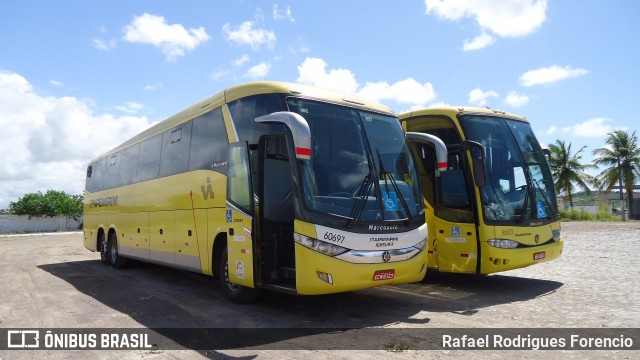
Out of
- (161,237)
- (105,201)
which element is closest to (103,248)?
(105,201)

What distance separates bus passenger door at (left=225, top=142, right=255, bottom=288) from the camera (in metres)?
7.55

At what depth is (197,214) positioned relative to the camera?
938cm

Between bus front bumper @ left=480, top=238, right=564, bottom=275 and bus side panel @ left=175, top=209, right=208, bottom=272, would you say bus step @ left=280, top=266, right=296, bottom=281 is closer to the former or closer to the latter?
bus side panel @ left=175, top=209, right=208, bottom=272

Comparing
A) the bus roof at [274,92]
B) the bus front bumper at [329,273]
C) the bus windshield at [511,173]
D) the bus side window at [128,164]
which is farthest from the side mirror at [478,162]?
the bus side window at [128,164]

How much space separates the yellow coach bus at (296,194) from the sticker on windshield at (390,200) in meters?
0.02

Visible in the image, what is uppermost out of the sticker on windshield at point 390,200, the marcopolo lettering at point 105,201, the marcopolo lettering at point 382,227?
the marcopolo lettering at point 105,201

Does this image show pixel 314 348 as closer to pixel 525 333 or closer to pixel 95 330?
pixel 525 333

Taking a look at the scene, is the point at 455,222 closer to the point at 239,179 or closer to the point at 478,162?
the point at 478,162

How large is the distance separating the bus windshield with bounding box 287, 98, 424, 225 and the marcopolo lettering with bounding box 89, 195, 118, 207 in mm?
9791

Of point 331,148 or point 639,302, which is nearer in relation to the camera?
point 331,148

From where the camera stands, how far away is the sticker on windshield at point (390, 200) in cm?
716

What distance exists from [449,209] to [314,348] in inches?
194

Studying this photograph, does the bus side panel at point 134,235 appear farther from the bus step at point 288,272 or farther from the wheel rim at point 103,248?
the bus step at point 288,272

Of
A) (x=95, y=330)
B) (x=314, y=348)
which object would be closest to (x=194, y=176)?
(x=95, y=330)
